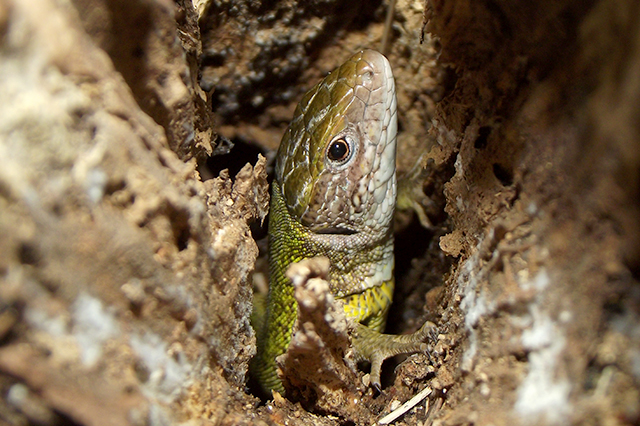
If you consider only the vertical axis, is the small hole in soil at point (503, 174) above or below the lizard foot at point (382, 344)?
above

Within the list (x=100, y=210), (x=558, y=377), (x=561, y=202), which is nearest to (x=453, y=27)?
(x=561, y=202)

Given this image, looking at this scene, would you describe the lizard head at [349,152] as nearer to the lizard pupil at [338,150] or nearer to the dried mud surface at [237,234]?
the lizard pupil at [338,150]

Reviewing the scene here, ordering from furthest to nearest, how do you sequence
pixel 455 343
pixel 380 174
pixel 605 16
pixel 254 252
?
pixel 380 174 → pixel 254 252 → pixel 455 343 → pixel 605 16

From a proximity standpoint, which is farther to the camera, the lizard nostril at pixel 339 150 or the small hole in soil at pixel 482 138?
the lizard nostril at pixel 339 150

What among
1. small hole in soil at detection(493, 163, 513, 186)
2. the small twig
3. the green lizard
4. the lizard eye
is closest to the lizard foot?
the green lizard

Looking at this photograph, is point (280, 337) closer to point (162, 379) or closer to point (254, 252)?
point (254, 252)

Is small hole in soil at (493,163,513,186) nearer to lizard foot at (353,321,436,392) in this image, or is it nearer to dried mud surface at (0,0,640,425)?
dried mud surface at (0,0,640,425)

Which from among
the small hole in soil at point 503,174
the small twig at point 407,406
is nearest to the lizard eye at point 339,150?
the small hole in soil at point 503,174
